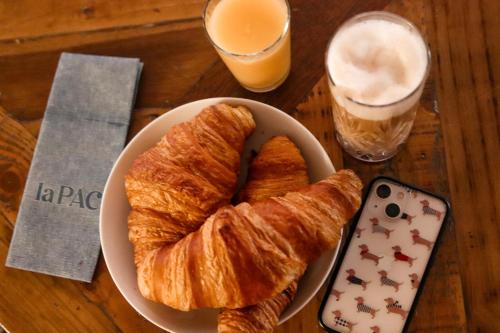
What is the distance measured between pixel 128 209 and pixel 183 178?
0.47ft

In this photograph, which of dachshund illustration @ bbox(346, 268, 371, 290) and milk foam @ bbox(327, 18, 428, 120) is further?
dachshund illustration @ bbox(346, 268, 371, 290)

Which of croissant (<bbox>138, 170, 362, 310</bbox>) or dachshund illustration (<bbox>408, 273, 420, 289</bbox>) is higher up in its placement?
croissant (<bbox>138, 170, 362, 310</bbox>)

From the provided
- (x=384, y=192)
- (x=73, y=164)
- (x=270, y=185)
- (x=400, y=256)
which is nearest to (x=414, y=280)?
(x=400, y=256)

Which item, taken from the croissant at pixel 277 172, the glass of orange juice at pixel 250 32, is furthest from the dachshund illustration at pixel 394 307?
the glass of orange juice at pixel 250 32

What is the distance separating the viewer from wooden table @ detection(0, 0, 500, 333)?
83cm

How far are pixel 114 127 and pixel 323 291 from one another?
450mm

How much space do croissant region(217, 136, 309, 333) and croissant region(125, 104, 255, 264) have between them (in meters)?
0.04

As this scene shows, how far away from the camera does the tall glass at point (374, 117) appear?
0.71 m

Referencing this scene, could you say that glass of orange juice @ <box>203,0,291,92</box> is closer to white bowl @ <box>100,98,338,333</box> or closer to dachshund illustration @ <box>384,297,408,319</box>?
white bowl @ <box>100,98,338,333</box>

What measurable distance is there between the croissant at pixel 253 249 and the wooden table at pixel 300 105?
15 centimetres

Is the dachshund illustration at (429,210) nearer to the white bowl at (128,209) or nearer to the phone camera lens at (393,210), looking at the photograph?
the phone camera lens at (393,210)

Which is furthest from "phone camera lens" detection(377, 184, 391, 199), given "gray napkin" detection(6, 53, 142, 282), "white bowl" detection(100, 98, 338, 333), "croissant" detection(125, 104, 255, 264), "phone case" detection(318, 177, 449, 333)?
"gray napkin" detection(6, 53, 142, 282)

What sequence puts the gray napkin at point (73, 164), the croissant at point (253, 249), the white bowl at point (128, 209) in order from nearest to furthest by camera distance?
the croissant at point (253, 249), the white bowl at point (128, 209), the gray napkin at point (73, 164)

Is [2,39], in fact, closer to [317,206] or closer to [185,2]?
[185,2]
